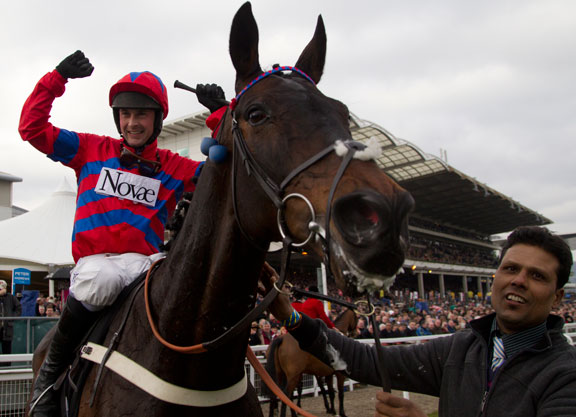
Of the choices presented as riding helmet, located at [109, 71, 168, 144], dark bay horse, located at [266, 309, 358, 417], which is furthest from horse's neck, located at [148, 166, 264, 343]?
dark bay horse, located at [266, 309, 358, 417]

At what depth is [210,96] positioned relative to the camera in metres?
2.25

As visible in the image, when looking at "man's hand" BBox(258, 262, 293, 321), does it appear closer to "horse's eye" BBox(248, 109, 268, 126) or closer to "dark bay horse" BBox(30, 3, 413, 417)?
"dark bay horse" BBox(30, 3, 413, 417)

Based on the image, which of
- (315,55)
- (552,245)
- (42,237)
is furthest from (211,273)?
(42,237)

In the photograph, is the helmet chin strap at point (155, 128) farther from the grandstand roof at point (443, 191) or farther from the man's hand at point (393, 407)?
the grandstand roof at point (443, 191)

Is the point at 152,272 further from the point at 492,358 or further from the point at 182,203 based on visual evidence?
the point at 492,358

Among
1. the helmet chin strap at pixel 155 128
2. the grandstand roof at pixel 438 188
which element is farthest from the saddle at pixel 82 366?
the grandstand roof at pixel 438 188

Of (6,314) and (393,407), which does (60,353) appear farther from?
(6,314)

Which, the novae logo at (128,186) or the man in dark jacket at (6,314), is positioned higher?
the novae logo at (128,186)

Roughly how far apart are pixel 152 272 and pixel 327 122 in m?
1.09

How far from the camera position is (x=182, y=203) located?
2.11 meters

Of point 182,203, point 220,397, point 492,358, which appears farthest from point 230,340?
point 492,358

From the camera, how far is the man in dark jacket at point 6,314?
624cm

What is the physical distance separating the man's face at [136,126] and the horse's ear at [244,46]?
2.68 feet

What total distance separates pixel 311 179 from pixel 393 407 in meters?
0.75
